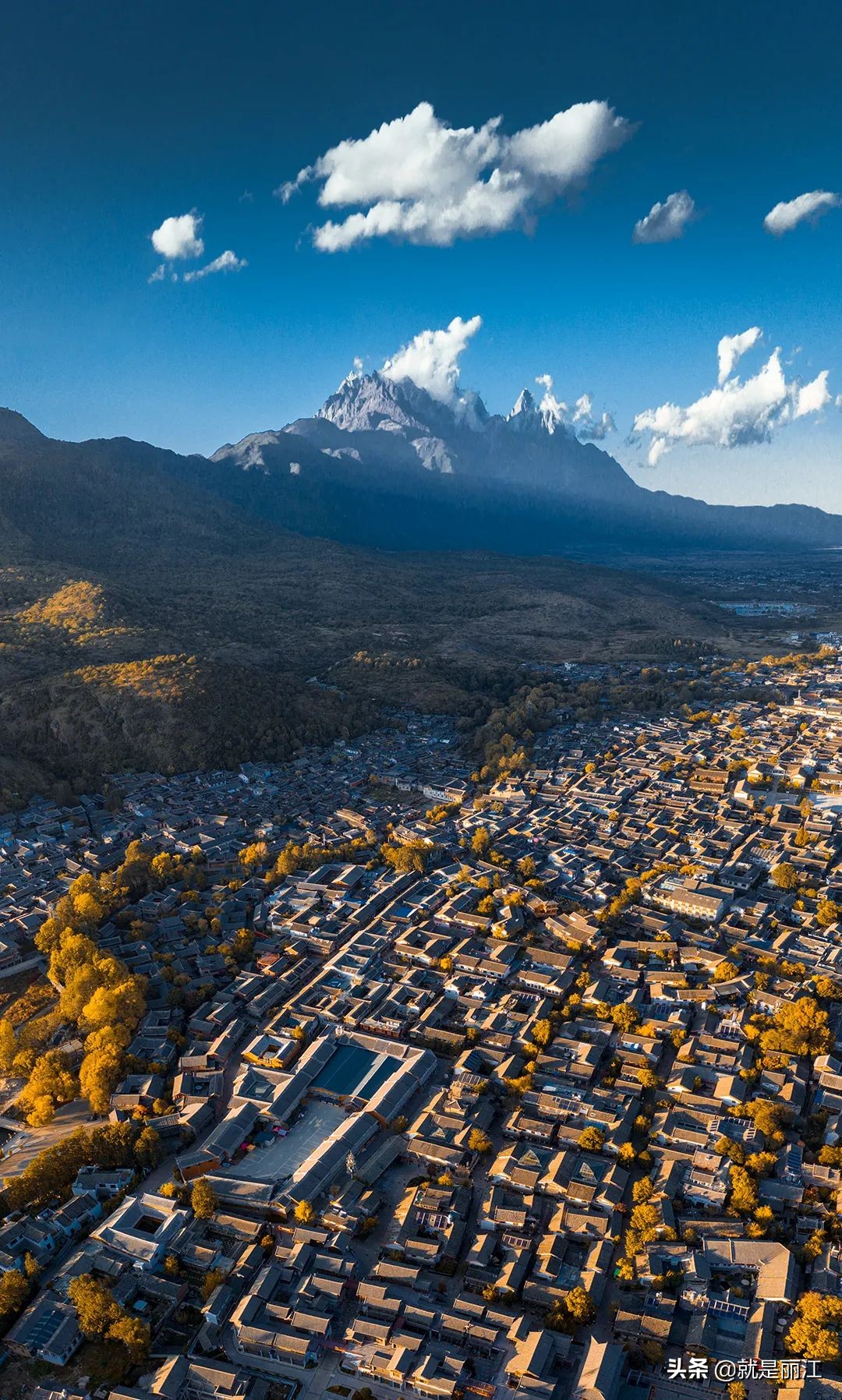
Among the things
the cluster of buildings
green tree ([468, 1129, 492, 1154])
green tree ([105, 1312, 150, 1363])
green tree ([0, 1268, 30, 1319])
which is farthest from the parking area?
green tree ([0, 1268, 30, 1319])

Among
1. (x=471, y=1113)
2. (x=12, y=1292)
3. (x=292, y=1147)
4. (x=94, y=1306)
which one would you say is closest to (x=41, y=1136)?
(x=12, y=1292)

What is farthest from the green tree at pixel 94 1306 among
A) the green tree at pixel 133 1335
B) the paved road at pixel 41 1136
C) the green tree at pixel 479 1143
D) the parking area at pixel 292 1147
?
the green tree at pixel 479 1143

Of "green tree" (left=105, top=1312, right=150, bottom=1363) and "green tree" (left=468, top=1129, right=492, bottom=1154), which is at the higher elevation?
"green tree" (left=468, top=1129, right=492, bottom=1154)

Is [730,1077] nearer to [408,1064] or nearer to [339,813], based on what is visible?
[408,1064]

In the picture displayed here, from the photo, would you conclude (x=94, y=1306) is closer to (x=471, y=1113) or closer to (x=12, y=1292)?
(x=12, y=1292)

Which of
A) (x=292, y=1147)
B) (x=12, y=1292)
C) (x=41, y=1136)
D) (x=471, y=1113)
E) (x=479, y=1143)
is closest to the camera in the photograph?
(x=12, y=1292)

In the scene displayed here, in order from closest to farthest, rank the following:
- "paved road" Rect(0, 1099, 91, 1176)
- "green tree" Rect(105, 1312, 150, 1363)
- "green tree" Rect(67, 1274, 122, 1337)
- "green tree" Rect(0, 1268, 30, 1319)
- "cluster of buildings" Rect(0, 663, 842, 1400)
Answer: "green tree" Rect(105, 1312, 150, 1363) → "cluster of buildings" Rect(0, 663, 842, 1400) → "green tree" Rect(67, 1274, 122, 1337) → "green tree" Rect(0, 1268, 30, 1319) → "paved road" Rect(0, 1099, 91, 1176)

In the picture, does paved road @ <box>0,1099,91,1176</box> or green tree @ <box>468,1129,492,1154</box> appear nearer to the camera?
green tree @ <box>468,1129,492,1154</box>

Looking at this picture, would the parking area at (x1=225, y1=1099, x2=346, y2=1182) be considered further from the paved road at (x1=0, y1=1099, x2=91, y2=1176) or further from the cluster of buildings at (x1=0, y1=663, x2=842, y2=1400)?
the paved road at (x1=0, y1=1099, x2=91, y2=1176)

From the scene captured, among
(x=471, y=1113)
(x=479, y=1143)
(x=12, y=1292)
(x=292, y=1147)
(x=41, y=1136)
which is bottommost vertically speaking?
(x=41, y=1136)

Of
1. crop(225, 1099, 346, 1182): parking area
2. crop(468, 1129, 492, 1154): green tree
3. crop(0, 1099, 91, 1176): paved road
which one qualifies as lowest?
crop(0, 1099, 91, 1176): paved road
